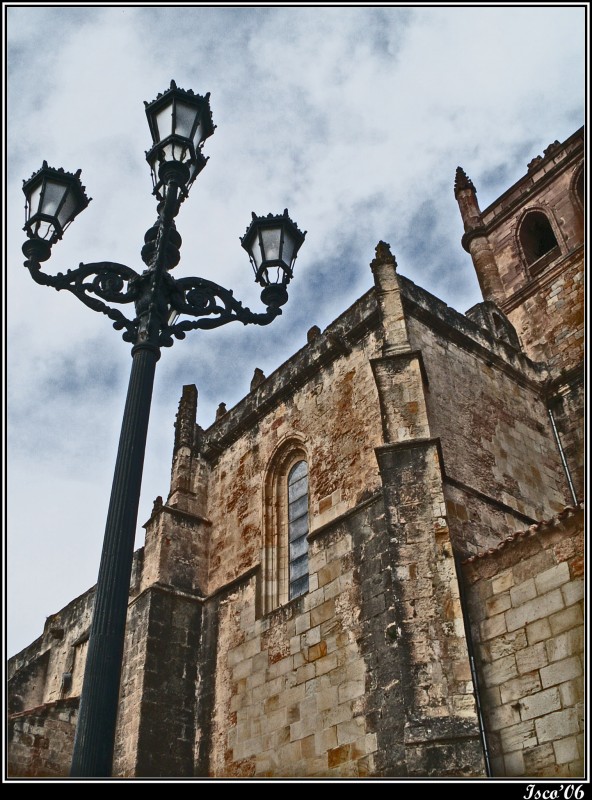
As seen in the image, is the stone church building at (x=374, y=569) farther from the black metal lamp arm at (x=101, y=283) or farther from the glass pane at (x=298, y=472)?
the black metal lamp arm at (x=101, y=283)

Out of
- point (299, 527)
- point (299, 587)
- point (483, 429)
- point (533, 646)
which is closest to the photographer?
point (533, 646)

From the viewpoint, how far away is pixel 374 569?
10.2 m

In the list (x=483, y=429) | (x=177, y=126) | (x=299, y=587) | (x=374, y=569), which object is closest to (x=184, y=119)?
(x=177, y=126)

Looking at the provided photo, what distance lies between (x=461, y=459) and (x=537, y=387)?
384 cm

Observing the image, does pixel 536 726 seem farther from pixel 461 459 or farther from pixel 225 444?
pixel 225 444

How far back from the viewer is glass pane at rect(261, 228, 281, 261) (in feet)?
22.4

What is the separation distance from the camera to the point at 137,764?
11.2 m

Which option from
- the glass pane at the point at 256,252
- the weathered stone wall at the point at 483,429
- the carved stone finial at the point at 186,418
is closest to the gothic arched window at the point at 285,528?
the carved stone finial at the point at 186,418

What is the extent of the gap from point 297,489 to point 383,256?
4130 mm

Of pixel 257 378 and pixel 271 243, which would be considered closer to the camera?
pixel 271 243

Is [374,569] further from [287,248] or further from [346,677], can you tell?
[287,248]

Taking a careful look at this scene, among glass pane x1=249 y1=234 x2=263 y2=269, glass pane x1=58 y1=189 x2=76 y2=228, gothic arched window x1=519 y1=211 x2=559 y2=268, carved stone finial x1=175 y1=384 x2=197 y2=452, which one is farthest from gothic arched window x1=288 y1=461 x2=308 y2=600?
gothic arched window x1=519 y1=211 x2=559 y2=268

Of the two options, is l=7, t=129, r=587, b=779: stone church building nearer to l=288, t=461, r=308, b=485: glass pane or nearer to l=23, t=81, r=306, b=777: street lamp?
l=288, t=461, r=308, b=485: glass pane

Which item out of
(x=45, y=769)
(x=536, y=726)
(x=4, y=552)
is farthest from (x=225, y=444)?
(x=4, y=552)
